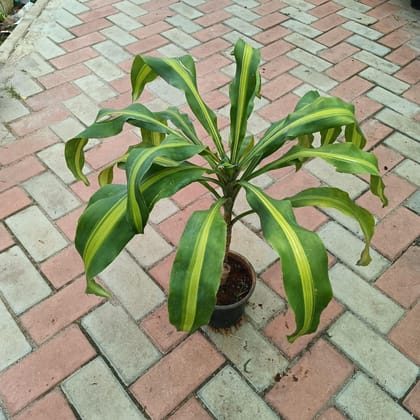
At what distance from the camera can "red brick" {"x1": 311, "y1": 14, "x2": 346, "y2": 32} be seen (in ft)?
11.4

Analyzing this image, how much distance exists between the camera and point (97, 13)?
11.6ft

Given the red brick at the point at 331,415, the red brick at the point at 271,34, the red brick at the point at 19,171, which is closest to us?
the red brick at the point at 331,415

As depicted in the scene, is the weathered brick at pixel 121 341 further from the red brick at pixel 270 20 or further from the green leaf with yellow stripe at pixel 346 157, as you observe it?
the red brick at pixel 270 20

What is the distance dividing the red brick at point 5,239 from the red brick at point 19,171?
28 cm

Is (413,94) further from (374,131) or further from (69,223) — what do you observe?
(69,223)

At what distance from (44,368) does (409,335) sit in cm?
137

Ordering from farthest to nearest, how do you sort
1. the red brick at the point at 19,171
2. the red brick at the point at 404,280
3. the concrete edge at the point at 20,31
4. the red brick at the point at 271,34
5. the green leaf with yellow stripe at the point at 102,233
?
the red brick at the point at 271,34
the concrete edge at the point at 20,31
the red brick at the point at 19,171
the red brick at the point at 404,280
the green leaf with yellow stripe at the point at 102,233

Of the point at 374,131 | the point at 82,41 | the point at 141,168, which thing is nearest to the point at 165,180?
the point at 141,168

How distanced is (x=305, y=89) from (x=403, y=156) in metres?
0.76

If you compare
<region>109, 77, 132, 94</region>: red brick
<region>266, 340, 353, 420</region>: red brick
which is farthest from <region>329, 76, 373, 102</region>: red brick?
<region>266, 340, 353, 420</region>: red brick

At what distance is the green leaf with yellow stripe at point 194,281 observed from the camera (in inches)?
45.0

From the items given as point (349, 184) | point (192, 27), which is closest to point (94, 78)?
point (192, 27)

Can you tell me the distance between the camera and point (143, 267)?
197cm

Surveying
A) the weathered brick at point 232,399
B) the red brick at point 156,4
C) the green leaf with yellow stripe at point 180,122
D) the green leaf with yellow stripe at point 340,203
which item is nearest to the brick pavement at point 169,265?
the weathered brick at point 232,399
